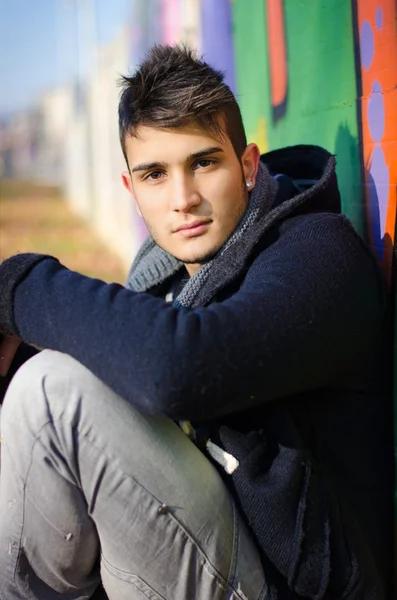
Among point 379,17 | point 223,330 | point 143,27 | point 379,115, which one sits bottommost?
point 223,330

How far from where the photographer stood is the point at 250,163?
2051 mm

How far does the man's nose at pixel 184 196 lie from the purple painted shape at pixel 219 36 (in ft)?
5.59

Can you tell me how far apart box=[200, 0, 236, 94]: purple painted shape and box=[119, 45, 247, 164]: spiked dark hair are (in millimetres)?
1505

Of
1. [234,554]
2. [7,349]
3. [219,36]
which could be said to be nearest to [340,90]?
[7,349]

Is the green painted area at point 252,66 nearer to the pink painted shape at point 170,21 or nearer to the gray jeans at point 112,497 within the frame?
the pink painted shape at point 170,21

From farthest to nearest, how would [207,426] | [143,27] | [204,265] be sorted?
1. [143,27]
2. [204,265]
3. [207,426]

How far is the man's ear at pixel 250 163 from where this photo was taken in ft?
6.64

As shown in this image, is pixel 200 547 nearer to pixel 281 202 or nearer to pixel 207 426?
pixel 207 426

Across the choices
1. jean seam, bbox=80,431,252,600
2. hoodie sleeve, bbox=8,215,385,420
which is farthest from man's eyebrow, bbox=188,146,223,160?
jean seam, bbox=80,431,252,600

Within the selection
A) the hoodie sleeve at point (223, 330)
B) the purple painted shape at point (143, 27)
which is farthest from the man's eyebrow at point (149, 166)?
the purple painted shape at point (143, 27)

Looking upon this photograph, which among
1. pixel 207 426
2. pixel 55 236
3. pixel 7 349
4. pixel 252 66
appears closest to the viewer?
pixel 207 426

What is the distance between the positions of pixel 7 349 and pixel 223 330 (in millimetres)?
725

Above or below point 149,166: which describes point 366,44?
above

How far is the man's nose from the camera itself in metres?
1.90
